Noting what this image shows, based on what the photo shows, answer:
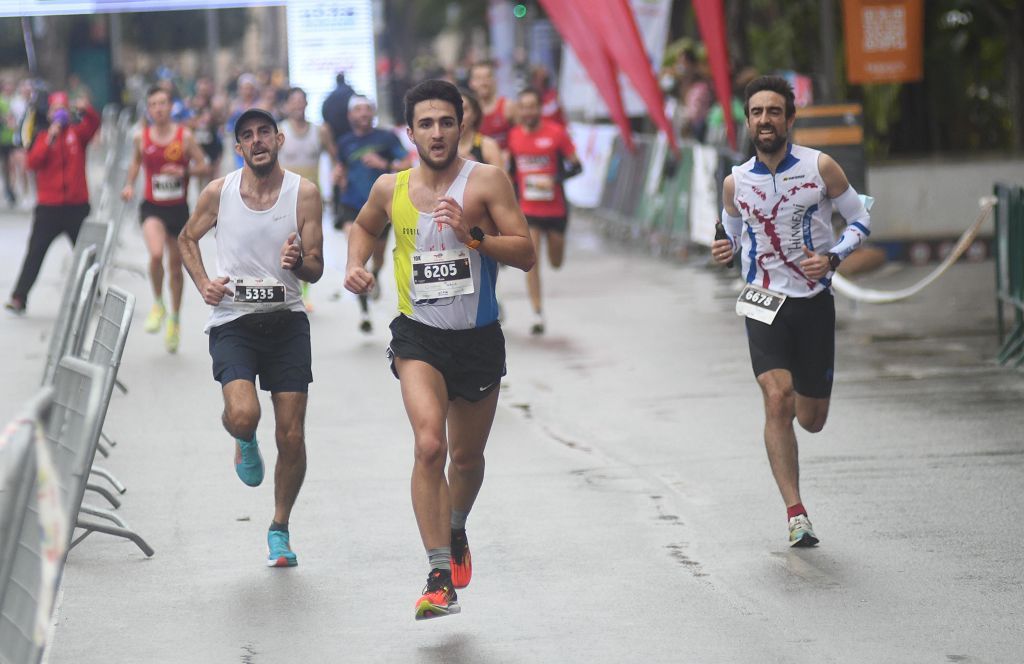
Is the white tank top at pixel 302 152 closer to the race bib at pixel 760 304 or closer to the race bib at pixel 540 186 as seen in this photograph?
the race bib at pixel 540 186

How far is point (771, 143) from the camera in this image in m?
7.74

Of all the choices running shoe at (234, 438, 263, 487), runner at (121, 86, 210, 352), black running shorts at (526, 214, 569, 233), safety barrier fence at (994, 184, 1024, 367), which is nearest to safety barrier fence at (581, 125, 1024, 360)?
safety barrier fence at (994, 184, 1024, 367)

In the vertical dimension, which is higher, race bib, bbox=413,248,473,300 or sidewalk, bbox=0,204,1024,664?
race bib, bbox=413,248,473,300

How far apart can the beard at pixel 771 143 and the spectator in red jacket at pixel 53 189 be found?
10.5m

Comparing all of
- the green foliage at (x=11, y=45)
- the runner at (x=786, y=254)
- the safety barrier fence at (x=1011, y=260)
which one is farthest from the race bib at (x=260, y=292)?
the green foliage at (x=11, y=45)

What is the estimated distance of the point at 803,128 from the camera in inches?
697

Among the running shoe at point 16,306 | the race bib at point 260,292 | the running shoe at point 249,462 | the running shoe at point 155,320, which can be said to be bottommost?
the running shoe at point 16,306

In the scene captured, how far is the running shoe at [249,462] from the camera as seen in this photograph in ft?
25.4

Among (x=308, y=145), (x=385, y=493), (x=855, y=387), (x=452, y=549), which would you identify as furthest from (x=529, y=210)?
(x=452, y=549)

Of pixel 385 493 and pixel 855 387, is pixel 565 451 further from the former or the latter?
pixel 855 387

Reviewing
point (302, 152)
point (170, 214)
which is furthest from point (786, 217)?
point (302, 152)

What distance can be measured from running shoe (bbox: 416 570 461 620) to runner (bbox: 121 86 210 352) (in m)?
8.22

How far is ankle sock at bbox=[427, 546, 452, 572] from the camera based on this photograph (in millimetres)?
6402

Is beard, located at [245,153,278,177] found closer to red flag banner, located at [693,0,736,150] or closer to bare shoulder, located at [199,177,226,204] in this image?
bare shoulder, located at [199,177,226,204]
